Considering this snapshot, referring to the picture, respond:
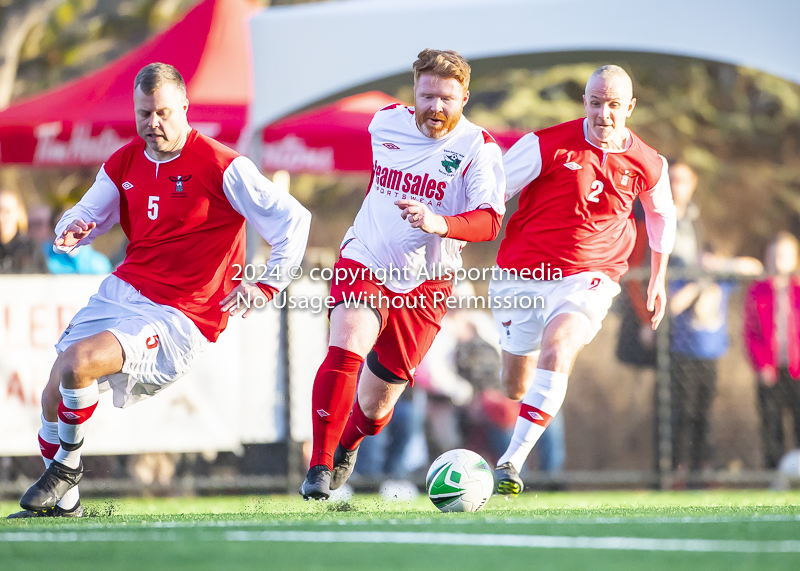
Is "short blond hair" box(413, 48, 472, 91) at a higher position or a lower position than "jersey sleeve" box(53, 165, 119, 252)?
higher

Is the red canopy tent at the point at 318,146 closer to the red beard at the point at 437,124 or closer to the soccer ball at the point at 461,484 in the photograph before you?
the red beard at the point at 437,124

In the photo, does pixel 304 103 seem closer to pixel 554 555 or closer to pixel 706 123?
pixel 554 555

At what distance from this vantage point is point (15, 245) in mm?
9469

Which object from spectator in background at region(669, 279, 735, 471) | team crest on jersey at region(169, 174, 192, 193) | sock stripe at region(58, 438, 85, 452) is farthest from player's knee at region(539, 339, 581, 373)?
Answer: spectator in background at region(669, 279, 735, 471)

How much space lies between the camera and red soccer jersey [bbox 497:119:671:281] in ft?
21.5

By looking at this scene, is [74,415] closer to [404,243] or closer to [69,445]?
[69,445]

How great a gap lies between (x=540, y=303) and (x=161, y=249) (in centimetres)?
216

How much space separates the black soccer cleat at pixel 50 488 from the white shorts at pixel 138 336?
0.45 m

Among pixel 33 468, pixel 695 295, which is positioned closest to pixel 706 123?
pixel 695 295

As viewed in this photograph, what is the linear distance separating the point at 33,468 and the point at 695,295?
565cm

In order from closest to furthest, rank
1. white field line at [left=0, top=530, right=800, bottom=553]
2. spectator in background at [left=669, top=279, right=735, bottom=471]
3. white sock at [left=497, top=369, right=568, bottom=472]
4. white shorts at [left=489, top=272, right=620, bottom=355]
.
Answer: white field line at [left=0, top=530, right=800, bottom=553]
white sock at [left=497, top=369, right=568, bottom=472]
white shorts at [left=489, top=272, right=620, bottom=355]
spectator in background at [left=669, top=279, right=735, bottom=471]

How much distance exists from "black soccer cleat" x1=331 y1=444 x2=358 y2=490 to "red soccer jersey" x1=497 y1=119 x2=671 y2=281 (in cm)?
143

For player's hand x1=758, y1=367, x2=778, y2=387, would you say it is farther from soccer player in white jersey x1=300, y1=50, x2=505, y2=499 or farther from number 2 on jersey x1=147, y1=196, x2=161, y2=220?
number 2 on jersey x1=147, y1=196, x2=161, y2=220

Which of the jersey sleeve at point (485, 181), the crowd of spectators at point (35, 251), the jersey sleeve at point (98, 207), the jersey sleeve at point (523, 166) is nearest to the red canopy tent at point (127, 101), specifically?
the crowd of spectators at point (35, 251)
